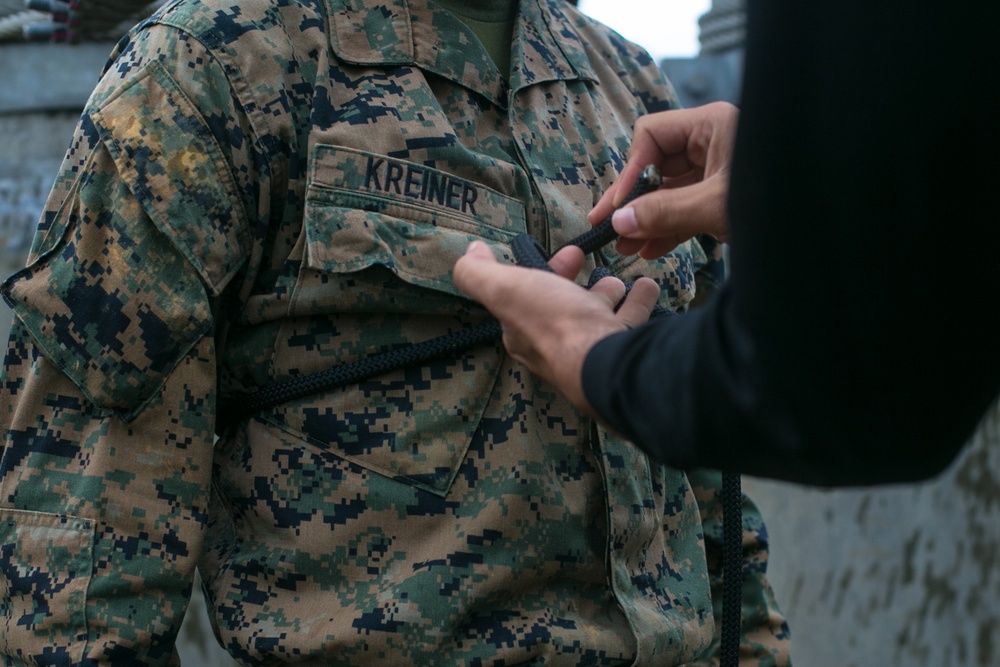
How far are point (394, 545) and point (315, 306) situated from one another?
0.98ft

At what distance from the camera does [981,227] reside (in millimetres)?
697

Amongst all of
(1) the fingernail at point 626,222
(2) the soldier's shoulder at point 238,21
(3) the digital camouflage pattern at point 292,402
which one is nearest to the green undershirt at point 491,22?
(3) the digital camouflage pattern at point 292,402

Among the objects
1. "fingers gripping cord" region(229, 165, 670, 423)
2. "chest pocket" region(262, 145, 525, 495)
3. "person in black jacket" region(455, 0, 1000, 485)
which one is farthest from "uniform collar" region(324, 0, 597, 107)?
"person in black jacket" region(455, 0, 1000, 485)

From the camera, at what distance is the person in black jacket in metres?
0.67

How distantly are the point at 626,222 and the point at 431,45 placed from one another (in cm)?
51

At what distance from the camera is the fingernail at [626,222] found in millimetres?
1015

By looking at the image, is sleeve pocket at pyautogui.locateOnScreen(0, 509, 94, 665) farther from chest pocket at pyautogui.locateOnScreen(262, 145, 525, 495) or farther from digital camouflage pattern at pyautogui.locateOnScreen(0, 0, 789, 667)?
chest pocket at pyautogui.locateOnScreen(262, 145, 525, 495)

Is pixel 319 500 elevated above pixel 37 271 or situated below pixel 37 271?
below

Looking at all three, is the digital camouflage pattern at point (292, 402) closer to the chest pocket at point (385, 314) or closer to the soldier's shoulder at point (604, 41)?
the chest pocket at point (385, 314)

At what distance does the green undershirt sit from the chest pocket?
283 mm

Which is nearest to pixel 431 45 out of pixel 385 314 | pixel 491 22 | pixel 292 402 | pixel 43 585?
pixel 491 22

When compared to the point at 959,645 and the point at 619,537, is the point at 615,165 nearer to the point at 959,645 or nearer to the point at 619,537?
the point at 619,537

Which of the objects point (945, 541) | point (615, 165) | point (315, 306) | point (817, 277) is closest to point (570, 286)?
point (817, 277)

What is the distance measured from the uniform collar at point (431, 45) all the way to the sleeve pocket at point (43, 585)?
653 millimetres
